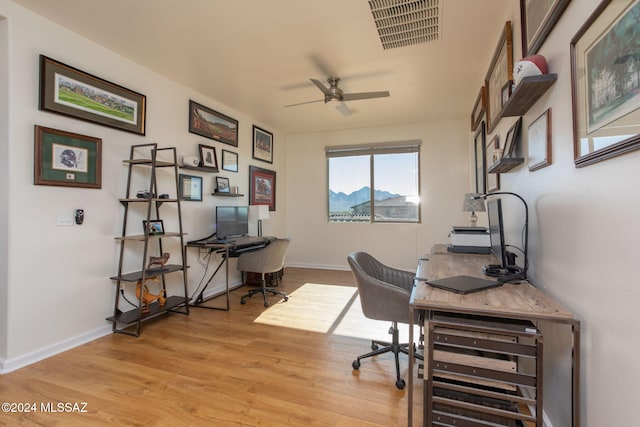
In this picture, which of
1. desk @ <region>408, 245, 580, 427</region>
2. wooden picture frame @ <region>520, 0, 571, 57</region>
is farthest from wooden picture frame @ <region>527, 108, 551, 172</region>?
desk @ <region>408, 245, 580, 427</region>

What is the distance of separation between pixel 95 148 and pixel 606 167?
3.52m

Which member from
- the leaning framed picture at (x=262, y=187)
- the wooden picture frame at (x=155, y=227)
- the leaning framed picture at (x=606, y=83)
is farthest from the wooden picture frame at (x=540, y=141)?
the leaning framed picture at (x=262, y=187)

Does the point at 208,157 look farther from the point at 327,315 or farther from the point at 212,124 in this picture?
the point at 327,315

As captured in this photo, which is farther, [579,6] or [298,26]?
[298,26]

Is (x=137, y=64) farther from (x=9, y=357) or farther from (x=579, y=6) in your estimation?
(x=579, y=6)

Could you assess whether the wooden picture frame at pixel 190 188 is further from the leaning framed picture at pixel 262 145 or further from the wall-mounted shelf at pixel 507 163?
the wall-mounted shelf at pixel 507 163

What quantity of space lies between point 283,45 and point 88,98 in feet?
6.03

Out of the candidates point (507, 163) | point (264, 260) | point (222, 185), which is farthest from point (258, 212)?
point (507, 163)

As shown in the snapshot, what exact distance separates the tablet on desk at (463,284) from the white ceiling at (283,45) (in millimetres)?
2027

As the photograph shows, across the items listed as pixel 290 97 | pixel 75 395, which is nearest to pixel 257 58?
pixel 290 97

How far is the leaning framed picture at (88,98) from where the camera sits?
237cm

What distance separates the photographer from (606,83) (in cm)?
100

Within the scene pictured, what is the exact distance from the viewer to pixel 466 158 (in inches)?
197

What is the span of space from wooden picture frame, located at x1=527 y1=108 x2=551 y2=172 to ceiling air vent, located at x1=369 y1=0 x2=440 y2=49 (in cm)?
124
